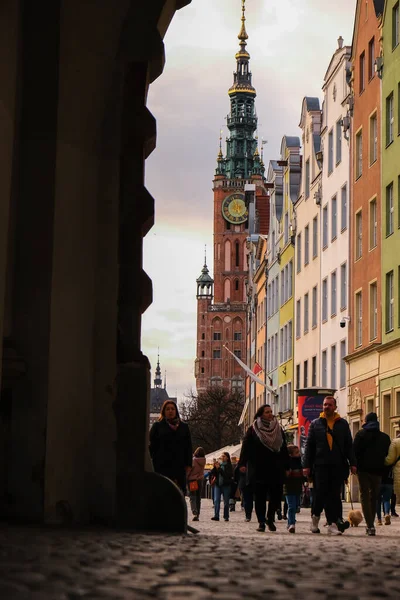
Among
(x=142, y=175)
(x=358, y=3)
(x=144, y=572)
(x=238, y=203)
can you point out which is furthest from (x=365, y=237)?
(x=238, y=203)

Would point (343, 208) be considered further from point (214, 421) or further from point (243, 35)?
point (243, 35)

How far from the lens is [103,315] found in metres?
9.93

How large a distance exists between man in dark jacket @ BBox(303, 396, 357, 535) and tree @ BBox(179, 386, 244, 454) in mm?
92165

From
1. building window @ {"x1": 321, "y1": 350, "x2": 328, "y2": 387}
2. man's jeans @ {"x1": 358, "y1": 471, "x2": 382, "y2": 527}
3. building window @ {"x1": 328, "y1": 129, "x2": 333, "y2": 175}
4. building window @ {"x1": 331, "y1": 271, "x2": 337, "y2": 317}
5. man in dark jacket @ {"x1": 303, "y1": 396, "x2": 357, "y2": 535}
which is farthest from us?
building window @ {"x1": 321, "y1": 350, "x2": 328, "y2": 387}

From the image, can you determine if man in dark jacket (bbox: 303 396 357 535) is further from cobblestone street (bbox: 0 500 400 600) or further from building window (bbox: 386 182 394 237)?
building window (bbox: 386 182 394 237)

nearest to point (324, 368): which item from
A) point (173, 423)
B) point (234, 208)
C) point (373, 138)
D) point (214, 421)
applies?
point (373, 138)

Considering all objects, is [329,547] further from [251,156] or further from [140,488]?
[251,156]

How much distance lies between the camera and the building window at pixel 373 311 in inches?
1692

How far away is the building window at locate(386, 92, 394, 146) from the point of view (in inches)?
1630

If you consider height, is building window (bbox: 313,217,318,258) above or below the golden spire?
below

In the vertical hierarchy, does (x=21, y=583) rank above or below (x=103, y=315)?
below

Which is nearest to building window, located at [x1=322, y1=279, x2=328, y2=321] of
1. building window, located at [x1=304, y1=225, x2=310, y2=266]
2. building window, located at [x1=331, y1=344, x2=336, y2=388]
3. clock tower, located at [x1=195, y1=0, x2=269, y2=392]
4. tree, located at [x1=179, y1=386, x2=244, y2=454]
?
building window, located at [x1=331, y1=344, x2=336, y2=388]

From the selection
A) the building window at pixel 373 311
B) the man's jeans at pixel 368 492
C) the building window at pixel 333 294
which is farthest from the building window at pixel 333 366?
the man's jeans at pixel 368 492

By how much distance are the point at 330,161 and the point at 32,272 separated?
45.0m
